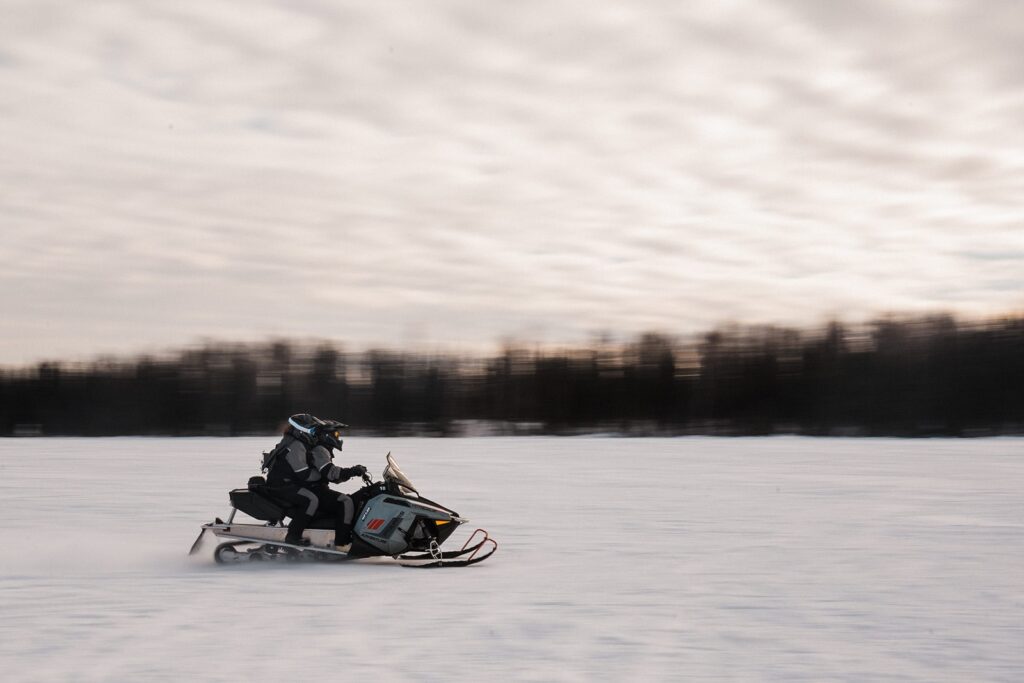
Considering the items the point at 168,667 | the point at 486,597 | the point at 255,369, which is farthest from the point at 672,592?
the point at 255,369

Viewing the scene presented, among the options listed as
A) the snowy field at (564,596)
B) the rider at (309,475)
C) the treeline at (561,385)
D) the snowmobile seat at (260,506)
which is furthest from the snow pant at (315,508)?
the treeline at (561,385)

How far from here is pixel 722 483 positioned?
19.1m

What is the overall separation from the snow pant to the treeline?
2148 inches

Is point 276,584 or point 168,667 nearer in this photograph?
point 168,667

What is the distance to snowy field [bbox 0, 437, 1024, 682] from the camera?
5.73 metres

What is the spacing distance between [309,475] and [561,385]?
65393 millimetres

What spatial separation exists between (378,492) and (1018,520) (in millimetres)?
8545

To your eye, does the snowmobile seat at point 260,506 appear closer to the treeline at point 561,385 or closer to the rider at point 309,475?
the rider at point 309,475

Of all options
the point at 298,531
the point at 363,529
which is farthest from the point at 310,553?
the point at 363,529

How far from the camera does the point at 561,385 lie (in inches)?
2936

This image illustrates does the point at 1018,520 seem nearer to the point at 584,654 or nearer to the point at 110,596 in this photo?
the point at 584,654

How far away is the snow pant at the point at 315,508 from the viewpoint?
373 inches

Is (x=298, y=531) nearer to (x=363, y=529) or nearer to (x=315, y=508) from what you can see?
(x=315, y=508)

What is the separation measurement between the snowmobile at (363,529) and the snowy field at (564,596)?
23cm
